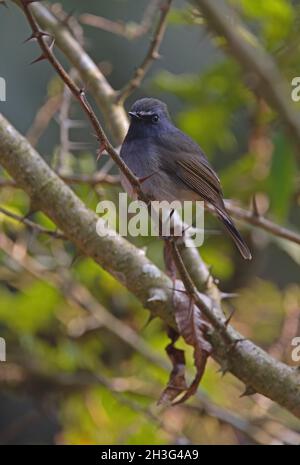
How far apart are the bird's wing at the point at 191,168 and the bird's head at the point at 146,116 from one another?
130 mm

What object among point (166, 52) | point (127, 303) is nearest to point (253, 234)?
point (127, 303)

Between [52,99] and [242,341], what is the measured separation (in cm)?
277

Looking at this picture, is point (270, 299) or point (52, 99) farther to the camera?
point (270, 299)

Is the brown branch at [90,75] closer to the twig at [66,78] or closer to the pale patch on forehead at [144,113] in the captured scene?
the pale patch on forehead at [144,113]

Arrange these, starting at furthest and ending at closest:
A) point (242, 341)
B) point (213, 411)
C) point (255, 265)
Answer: point (255, 265), point (213, 411), point (242, 341)

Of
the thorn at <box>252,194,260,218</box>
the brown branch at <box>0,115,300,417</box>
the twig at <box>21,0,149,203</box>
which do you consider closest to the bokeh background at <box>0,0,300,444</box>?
the thorn at <box>252,194,260,218</box>

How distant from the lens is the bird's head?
4238 millimetres

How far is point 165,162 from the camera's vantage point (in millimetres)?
A: 4305

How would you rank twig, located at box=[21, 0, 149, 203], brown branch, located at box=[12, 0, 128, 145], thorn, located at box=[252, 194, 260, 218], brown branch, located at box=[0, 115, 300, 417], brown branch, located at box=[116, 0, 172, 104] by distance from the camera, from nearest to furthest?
1. twig, located at box=[21, 0, 149, 203]
2. brown branch, located at box=[0, 115, 300, 417]
3. thorn, located at box=[252, 194, 260, 218]
4. brown branch, located at box=[116, 0, 172, 104]
5. brown branch, located at box=[12, 0, 128, 145]

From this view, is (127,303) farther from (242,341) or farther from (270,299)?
(242,341)

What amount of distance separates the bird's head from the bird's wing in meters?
0.13

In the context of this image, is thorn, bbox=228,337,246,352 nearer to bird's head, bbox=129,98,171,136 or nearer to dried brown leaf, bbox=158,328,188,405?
dried brown leaf, bbox=158,328,188,405

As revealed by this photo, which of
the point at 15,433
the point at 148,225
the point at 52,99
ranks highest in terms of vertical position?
the point at 52,99
